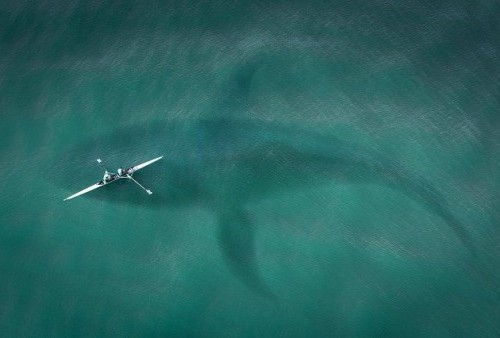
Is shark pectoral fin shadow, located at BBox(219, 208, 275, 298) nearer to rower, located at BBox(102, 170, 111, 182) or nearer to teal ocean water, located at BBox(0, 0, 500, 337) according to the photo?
teal ocean water, located at BBox(0, 0, 500, 337)

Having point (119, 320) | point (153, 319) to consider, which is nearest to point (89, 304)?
point (119, 320)

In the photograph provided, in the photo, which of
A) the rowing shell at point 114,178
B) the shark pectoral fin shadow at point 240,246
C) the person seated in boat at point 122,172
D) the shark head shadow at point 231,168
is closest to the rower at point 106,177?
the rowing shell at point 114,178

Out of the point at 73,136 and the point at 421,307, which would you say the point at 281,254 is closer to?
the point at 421,307

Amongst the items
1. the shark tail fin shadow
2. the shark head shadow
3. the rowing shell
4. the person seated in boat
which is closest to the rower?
the rowing shell

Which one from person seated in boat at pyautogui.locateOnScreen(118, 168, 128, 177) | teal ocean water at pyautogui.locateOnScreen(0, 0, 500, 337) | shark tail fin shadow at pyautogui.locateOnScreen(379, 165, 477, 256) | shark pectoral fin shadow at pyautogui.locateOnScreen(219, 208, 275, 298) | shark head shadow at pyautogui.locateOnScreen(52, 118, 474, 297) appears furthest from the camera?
shark head shadow at pyautogui.locateOnScreen(52, 118, 474, 297)

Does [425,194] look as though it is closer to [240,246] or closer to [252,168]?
[252,168]

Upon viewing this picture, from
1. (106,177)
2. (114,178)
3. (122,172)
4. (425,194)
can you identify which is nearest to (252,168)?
(122,172)
